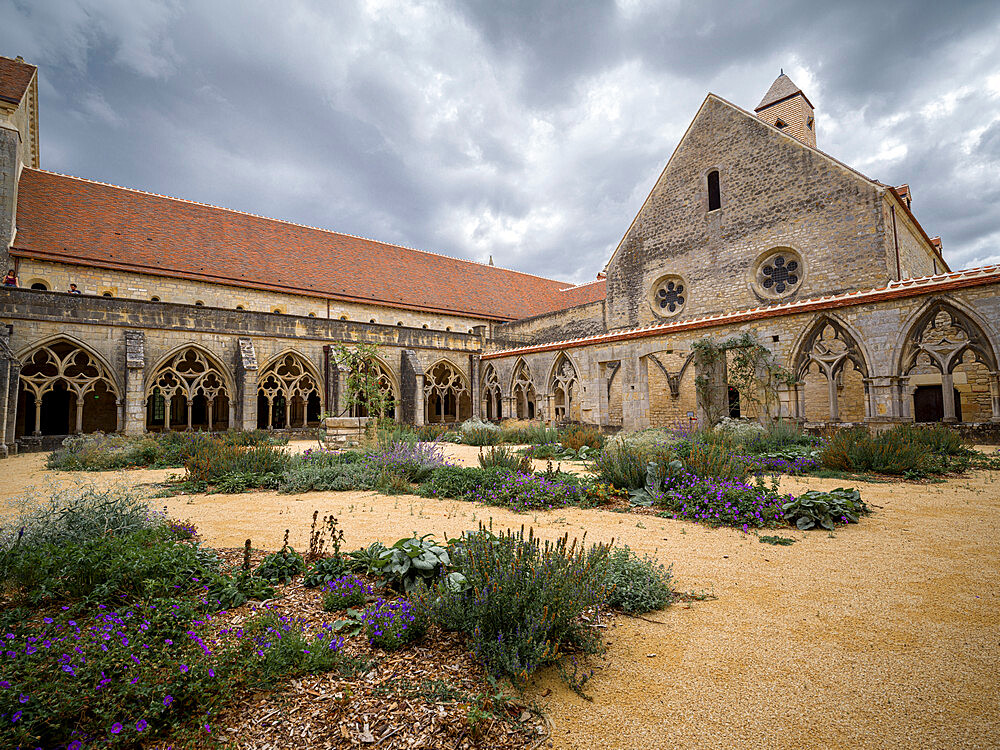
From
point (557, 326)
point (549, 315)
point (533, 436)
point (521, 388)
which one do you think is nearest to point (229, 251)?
point (521, 388)

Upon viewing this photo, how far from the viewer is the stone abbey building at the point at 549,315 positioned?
372 inches

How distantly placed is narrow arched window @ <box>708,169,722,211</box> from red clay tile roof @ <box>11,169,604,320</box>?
8.41 m

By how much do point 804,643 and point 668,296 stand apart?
1694 cm

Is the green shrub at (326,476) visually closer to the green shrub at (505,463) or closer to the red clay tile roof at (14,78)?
the green shrub at (505,463)

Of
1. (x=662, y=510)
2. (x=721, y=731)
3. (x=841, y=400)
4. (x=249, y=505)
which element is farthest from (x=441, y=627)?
(x=841, y=400)

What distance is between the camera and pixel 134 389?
11523 millimetres

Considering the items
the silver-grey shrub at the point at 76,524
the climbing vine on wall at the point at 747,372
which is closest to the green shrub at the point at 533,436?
the climbing vine on wall at the point at 747,372

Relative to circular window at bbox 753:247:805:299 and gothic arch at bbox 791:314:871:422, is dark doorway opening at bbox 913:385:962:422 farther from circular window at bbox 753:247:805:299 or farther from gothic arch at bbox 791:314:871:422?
gothic arch at bbox 791:314:871:422

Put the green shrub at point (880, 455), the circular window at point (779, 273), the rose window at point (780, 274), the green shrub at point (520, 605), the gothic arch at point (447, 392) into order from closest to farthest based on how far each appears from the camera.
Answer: the green shrub at point (520, 605), the green shrub at point (880, 455), the circular window at point (779, 273), the rose window at point (780, 274), the gothic arch at point (447, 392)

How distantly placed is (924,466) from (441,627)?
673 cm

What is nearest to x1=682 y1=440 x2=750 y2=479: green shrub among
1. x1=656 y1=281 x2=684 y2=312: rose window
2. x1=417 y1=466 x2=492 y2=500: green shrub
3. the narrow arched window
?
x1=417 y1=466 x2=492 y2=500: green shrub

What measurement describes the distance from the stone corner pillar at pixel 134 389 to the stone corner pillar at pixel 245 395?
2001 millimetres

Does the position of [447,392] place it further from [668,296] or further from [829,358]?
[829,358]

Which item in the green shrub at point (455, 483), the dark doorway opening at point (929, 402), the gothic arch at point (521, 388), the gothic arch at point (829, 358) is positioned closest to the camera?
the green shrub at point (455, 483)
